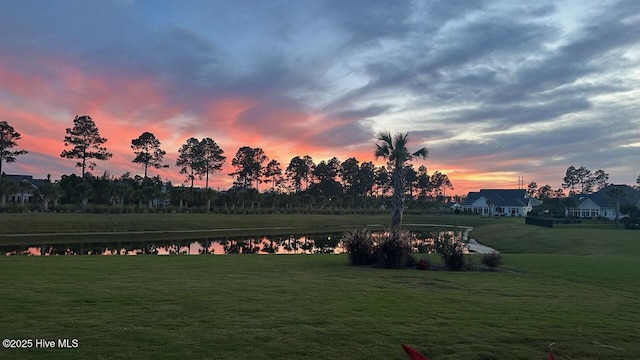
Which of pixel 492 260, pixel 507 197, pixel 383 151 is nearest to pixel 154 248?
pixel 383 151

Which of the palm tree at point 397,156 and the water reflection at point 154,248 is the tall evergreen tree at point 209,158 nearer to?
the water reflection at point 154,248

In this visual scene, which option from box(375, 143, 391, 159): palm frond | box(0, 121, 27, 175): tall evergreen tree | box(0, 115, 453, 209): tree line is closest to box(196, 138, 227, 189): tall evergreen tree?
box(0, 115, 453, 209): tree line

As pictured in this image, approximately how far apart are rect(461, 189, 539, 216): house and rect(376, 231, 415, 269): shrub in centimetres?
9476

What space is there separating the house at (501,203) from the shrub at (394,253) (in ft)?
Answer: 311

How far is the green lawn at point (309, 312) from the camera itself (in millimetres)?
6410

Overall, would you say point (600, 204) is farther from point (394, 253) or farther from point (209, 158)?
point (394, 253)

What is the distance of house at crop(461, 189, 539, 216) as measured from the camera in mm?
112000

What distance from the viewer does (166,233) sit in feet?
148

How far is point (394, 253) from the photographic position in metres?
17.9

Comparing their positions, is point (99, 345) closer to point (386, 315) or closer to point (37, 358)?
point (37, 358)

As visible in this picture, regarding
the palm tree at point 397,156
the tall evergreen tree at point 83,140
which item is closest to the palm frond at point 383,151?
the palm tree at point 397,156

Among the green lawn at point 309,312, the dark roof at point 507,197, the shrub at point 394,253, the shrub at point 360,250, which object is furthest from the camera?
the dark roof at point 507,197

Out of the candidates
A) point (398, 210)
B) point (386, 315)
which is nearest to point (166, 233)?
point (398, 210)

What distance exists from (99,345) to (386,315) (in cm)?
491
